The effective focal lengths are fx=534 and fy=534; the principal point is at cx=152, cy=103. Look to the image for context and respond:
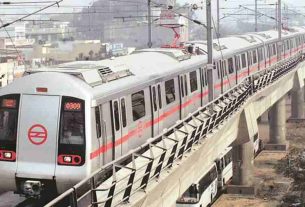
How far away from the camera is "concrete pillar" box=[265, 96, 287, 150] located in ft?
151

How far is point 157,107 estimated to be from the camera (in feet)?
58.6

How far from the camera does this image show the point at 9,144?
523 inches

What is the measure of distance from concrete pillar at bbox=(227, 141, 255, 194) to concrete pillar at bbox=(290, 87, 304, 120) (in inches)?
1176

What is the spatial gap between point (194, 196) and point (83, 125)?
11.2 metres

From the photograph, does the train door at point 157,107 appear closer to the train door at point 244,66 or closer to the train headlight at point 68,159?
the train headlight at point 68,159

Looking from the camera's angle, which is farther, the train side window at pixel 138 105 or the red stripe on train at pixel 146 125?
the train side window at pixel 138 105

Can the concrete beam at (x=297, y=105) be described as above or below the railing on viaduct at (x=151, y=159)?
below

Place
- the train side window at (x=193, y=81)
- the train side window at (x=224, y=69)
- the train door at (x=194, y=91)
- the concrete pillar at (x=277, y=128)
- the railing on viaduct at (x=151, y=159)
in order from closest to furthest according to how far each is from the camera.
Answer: the railing on viaduct at (x=151, y=159) → the train door at (x=194, y=91) → the train side window at (x=193, y=81) → the train side window at (x=224, y=69) → the concrete pillar at (x=277, y=128)

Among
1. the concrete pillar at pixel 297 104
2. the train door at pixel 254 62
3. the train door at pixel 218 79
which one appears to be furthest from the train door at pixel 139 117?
the concrete pillar at pixel 297 104

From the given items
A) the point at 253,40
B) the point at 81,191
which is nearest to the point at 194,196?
the point at 81,191

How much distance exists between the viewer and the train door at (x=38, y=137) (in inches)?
508

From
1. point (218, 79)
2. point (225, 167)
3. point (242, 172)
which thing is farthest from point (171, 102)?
point (242, 172)

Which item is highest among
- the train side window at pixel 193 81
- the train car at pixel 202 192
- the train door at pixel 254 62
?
the train side window at pixel 193 81

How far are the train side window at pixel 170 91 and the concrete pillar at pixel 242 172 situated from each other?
1229 centimetres
